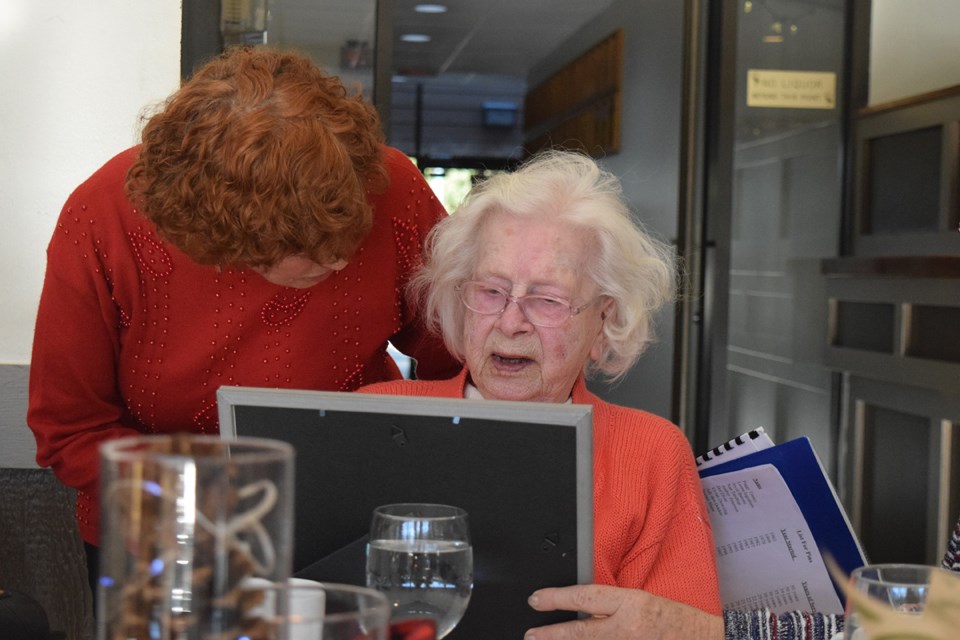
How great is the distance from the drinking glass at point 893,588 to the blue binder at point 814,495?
75cm

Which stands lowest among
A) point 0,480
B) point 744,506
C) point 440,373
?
point 0,480

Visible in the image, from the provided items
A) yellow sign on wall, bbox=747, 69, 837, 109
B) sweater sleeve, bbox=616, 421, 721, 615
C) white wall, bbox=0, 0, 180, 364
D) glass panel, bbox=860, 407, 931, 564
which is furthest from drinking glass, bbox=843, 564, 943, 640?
yellow sign on wall, bbox=747, 69, 837, 109

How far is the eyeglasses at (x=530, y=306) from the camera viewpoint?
1682 mm

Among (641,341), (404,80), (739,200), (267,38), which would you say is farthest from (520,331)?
(404,80)

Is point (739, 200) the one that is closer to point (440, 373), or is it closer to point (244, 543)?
point (440, 373)

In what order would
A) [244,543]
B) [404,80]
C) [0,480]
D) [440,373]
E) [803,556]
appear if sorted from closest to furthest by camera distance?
[244,543]
[803,556]
[440,373]
[0,480]
[404,80]

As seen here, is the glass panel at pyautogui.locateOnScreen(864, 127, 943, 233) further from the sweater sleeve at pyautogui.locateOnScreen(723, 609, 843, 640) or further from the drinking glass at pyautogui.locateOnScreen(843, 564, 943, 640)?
the drinking glass at pyautogui.locateOnScreen(843, 564, 943, 640)

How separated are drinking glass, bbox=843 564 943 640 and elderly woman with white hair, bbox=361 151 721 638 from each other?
62cm

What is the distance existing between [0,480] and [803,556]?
1995 millimetres

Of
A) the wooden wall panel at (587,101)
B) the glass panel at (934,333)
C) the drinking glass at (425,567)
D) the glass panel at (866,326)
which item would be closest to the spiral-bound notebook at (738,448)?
the drinking glass at (425,567)

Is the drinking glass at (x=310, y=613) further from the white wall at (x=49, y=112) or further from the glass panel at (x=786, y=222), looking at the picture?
the glass panel at (x=786, y=222)

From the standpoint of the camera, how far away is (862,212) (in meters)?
4.62

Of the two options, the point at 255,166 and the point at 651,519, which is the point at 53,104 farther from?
the point at 651,519

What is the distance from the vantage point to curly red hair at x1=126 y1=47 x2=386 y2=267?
1536 mm
